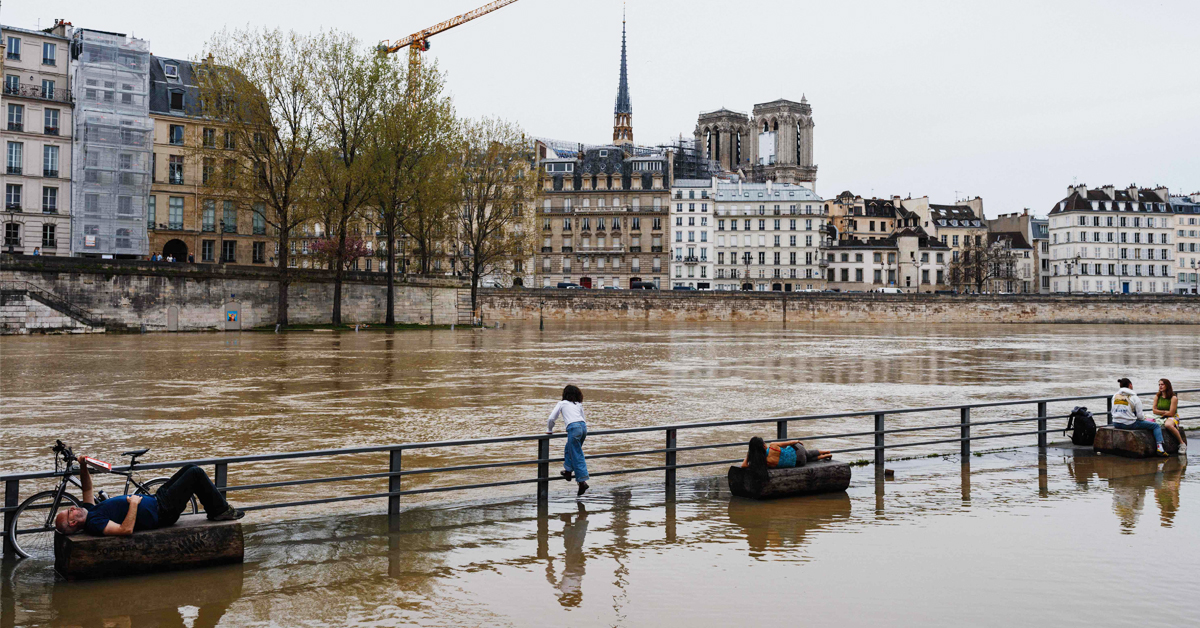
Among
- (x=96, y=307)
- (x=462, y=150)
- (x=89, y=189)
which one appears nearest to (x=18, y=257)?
(x=96, y=307)

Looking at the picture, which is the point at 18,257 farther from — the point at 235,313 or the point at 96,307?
the point at 235,313

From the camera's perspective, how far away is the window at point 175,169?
72.1 metres

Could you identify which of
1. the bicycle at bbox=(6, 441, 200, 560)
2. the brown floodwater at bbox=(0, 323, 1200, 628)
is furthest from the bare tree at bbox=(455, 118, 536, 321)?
the bicycle at bbox=(6, 441, 200, 560)

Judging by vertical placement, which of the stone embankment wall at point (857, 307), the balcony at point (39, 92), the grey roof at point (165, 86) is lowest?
the stone embankment wall at point (857, 307)

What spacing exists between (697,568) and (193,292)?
53596 mm

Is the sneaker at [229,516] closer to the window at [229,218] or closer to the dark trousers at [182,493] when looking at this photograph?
the dark trousers at [182,493]

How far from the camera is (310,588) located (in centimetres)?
828

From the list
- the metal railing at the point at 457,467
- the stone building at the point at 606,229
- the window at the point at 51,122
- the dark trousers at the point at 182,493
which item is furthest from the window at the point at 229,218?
the dark trousers at the point at 182,493

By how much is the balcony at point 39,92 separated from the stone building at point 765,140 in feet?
376

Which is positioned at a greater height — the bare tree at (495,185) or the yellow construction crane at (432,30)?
the yellow construction crane at (432,30)

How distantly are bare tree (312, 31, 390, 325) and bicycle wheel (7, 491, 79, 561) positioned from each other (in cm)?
4531

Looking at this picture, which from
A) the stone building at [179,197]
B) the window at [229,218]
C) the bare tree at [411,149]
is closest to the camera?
the bare tree at [411,149]

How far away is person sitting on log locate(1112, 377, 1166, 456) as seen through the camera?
14.9m

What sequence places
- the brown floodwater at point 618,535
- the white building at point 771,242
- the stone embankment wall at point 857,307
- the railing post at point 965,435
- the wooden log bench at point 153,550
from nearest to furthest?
the brown floodwater at point 618,535 → the wooden log bench at point 153,550 → the railing post at point 965,435 → the stone embankment wall at point 857,307 → the white building at point 771,242
